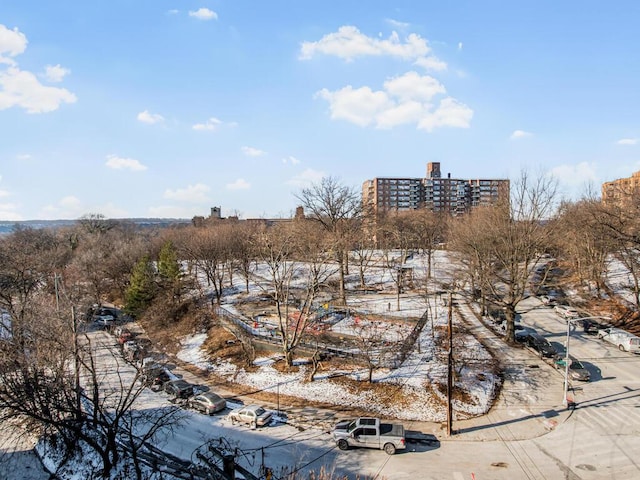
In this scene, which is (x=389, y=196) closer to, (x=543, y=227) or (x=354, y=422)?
(x=543, y=227)

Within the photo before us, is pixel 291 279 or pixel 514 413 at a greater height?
pixel 291 279

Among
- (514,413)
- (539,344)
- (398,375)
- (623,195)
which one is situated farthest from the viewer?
(623,195)

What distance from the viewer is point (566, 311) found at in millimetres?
38188

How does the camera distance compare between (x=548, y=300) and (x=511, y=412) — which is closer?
(x=511, y=412)

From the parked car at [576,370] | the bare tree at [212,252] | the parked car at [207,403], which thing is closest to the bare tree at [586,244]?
the parked car at [576,370]

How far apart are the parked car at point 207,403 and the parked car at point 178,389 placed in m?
1.27

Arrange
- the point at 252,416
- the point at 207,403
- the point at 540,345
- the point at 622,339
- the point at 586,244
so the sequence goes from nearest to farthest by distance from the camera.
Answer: the point at 252,416, the point at 207,403, the point at 540,345, the point at 622,339, the point at 586,244

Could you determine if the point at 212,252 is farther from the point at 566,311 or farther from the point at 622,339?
the point at 622,339

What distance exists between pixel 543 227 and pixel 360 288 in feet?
71.6

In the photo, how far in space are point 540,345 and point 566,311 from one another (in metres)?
12.0

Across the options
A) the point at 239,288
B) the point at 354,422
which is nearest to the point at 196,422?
the point at 354,422

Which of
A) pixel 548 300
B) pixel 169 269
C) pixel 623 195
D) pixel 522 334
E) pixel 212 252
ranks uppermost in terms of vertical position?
pixel 623 195

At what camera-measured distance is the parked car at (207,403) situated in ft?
72.6

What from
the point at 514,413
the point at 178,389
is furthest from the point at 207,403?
the point at 514,413
